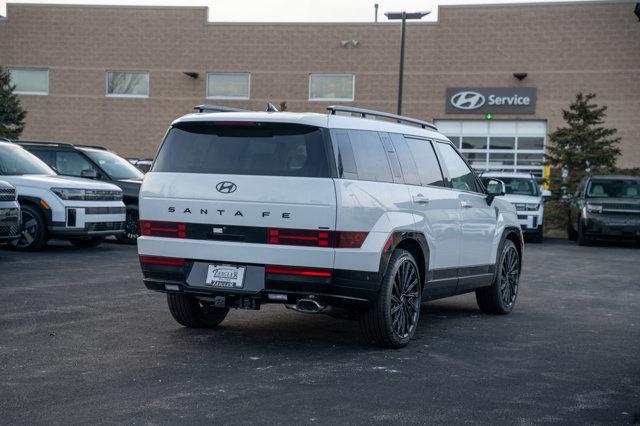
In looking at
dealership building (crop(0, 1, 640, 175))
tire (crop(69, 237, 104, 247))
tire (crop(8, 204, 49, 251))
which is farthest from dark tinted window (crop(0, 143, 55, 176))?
dealership building (crop(0, 1, 640, 175))

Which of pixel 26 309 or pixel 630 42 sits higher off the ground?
pixel 630 42

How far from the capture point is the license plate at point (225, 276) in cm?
722

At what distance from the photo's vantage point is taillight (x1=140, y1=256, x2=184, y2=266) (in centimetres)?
743

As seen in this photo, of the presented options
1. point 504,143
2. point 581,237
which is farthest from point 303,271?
point 504,143

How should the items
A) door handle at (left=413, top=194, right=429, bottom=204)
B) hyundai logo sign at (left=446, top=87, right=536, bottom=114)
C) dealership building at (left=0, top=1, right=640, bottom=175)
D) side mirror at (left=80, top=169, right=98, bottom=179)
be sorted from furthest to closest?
hyundai logo sign at (left=446, top=87, right=536, bottom=114)
dealership building at (left=0, top=1, right=640, bottom=175)
side mirror at (left=80, top=169, right=98, bottom=179)
door handle at (left=413, top=194, right=429, bottom=204)

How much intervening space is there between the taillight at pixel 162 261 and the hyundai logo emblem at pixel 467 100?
122ft

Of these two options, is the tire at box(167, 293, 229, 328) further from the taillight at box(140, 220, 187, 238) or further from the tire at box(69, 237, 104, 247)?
the tire at box(69, 237, 104, 247)

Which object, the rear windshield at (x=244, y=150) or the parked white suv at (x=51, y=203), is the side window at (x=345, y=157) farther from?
the parked white suv at (x=51, y=203)

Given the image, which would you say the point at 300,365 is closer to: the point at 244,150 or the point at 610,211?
the point at 244,150

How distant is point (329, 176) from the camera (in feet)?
23.2

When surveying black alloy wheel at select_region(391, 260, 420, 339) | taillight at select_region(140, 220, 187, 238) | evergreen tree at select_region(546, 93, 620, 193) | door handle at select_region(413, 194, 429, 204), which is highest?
evergreen tree at select_region(546, 93, 620, 193)

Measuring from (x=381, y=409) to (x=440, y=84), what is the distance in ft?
129

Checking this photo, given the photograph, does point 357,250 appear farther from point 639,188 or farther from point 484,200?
point 639,188

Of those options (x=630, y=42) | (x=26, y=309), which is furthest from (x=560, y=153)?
(x=26, y=309)
